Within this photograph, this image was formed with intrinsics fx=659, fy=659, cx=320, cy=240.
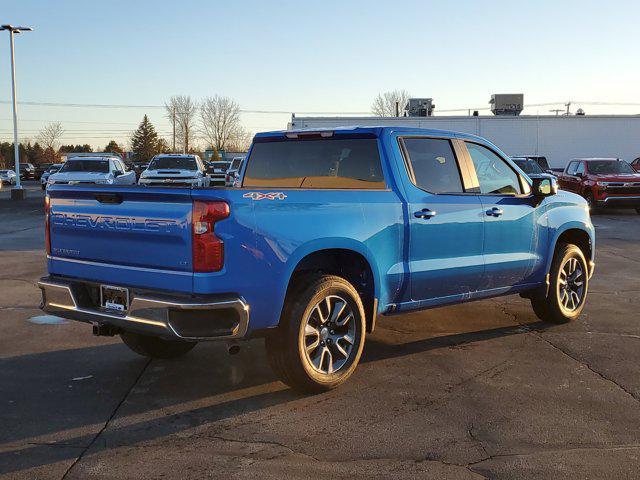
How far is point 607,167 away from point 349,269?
1910 cm

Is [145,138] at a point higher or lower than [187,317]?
higher

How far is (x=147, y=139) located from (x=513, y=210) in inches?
4667

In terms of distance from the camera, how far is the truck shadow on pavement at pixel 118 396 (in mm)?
3873

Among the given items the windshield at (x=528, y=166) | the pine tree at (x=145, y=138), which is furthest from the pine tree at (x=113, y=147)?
the windshield at (x=528, y=166)

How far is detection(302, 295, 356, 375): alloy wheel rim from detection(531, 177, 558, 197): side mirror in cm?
248

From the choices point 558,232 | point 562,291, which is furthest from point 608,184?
point 558,232

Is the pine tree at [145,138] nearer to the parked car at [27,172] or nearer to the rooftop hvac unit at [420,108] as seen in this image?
→ the parked car at [27,172]

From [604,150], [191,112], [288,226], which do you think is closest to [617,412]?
[288,226]

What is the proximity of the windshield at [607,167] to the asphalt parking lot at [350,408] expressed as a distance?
16136 mm

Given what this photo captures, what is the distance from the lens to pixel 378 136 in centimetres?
532

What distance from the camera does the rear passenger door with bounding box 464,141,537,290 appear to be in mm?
5836

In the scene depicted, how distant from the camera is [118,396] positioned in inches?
183

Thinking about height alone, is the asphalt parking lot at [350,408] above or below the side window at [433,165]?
below

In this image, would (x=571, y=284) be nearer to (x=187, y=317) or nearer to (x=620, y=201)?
(x=187, y=317)
